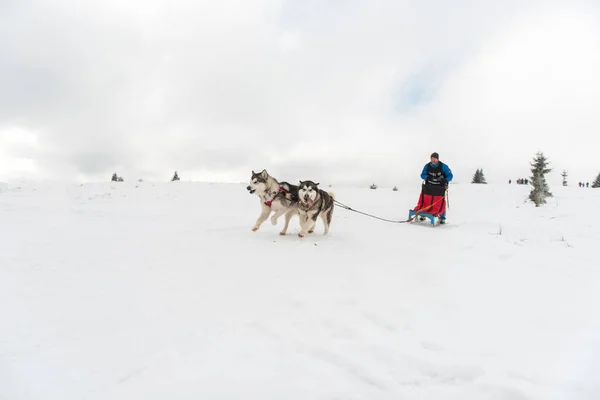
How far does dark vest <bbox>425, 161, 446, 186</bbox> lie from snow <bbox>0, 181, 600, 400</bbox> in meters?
4.64

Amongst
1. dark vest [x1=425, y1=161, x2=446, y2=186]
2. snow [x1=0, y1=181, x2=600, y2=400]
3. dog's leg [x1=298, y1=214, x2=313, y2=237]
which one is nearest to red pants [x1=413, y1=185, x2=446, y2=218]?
dark vest [x1=425, y1=161, x2=446, y2=186]

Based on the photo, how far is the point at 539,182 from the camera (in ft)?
50.3

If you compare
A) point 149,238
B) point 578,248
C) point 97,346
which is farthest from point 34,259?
point 578,248

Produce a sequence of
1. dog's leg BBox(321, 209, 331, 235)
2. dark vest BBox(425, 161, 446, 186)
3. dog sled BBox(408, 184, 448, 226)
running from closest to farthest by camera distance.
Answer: dog's leg BBox(321, 209, 331, 235) < dog sled BBox(408, 184, 448, 226) < dark vest BBox(425, 161, 446, 186)

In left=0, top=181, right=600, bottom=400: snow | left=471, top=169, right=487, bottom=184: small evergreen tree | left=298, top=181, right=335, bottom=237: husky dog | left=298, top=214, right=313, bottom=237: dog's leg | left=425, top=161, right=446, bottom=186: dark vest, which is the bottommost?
left=0, top=181, right=600, bottom=400: snow

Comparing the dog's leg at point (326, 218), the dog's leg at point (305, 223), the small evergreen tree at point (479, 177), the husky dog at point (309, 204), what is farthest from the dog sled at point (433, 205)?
the small evergreen tree at point (479, 177)

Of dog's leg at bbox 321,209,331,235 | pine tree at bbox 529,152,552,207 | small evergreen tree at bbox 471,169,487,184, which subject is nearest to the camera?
dog's leg at bbox 321,209,331,235

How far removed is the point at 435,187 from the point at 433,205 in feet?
1.94

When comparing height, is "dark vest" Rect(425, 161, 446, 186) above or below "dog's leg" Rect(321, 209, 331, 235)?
above

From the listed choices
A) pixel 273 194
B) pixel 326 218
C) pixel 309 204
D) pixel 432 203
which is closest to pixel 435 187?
pixel 432 203

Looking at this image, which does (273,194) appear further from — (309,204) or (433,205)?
(433,205)

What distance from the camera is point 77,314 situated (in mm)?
3045

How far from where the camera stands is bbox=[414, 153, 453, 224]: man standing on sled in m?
10.8

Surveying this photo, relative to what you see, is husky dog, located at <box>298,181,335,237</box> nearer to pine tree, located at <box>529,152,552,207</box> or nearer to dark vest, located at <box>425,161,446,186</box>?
dark vest, located at <box>425,161,446,186</box>
